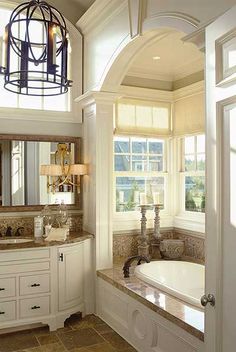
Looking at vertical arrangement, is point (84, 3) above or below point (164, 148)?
above

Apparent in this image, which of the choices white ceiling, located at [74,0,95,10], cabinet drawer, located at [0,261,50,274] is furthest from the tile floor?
white ceiling, located at [74,0,95,10]

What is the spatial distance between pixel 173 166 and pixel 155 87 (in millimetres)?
1105

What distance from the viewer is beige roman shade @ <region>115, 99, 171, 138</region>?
16.1 ft

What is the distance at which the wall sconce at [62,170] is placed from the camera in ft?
14.1

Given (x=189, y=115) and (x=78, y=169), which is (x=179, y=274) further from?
(x=189, y=115)

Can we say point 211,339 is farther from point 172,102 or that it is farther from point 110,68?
point 172,102

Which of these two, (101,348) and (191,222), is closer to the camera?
(101,348)

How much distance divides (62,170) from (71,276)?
119cm

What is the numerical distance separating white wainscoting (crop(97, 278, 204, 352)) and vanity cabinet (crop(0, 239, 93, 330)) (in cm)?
32

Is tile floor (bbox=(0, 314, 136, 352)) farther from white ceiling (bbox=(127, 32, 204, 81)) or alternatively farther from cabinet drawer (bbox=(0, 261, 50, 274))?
white ceiling (bbox=(127, 32, 204, 81))

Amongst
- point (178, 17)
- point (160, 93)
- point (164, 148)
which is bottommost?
point (164, 148)

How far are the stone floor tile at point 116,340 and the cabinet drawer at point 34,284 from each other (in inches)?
29.0

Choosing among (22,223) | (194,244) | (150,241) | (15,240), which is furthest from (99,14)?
(194,244)

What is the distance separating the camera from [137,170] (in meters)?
5.09
